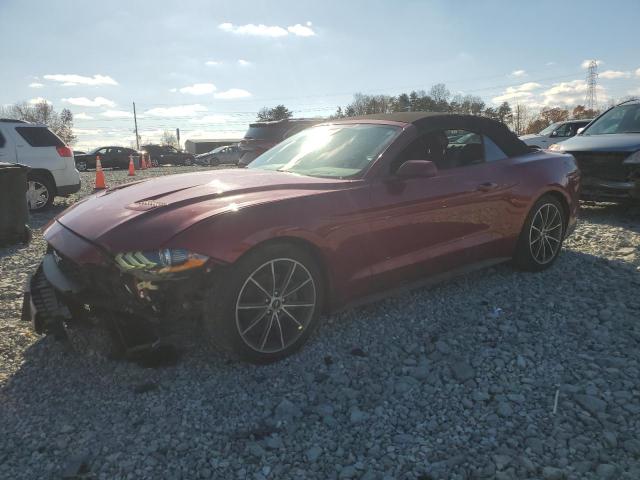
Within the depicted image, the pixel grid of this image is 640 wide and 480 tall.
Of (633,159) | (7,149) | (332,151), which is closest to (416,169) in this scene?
(332,151)

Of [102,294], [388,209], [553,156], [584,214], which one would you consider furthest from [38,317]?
[584,214]

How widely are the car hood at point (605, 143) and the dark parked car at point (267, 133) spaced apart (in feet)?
19.7

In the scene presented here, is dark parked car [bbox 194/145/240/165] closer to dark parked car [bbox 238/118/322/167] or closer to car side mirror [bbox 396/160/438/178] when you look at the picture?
dark parked car [bbox 238/118/322/167]

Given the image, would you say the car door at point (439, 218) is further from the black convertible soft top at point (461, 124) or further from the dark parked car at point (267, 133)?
the dark parked car at point (267, 133)

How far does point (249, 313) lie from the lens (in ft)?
9.32

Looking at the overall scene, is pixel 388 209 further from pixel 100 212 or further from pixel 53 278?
pixel 53 278

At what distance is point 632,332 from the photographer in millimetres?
3381

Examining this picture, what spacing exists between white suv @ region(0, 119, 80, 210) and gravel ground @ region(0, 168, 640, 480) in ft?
18.0

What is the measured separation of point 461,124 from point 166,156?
34.2 m

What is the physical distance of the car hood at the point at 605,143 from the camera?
6715mm

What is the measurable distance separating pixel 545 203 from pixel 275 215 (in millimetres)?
2962

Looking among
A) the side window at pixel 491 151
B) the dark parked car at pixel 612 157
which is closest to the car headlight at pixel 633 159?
the dark parked car at pixel 612 157

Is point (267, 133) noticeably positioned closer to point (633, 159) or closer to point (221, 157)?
point (633, 159)

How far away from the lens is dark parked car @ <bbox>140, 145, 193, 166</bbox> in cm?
3522
